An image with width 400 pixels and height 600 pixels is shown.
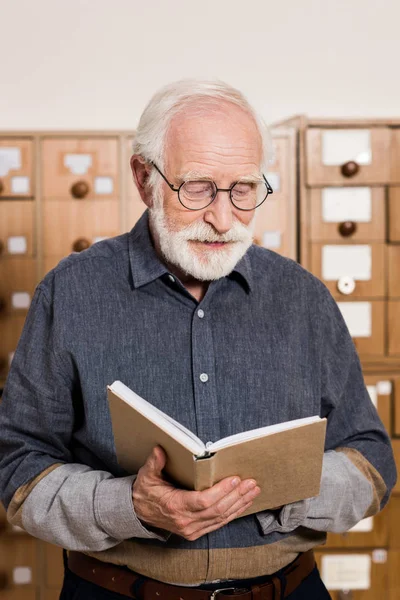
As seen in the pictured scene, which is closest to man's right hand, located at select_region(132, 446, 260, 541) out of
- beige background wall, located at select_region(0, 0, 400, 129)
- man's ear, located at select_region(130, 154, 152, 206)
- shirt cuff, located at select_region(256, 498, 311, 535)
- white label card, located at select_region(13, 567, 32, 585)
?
shirt cuff, located at select_region(256, 498, 311, 535)

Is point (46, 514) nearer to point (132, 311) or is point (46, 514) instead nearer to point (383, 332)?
point (132, 311)

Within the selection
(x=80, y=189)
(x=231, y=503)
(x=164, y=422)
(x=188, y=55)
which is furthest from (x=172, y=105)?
(x=188, y=55)

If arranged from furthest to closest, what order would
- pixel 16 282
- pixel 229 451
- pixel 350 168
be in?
pixel 16 282 → pixel 350 168 → pixel 229 451

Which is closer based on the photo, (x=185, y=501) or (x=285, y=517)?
(x=185, y=501)

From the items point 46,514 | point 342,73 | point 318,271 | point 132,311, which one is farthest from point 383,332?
point 46,514

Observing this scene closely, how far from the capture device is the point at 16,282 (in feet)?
9.48

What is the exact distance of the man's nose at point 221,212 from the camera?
1.38m

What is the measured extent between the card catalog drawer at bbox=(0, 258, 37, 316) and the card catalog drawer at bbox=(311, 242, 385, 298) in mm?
1017

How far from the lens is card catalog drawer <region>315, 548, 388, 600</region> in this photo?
116 inches

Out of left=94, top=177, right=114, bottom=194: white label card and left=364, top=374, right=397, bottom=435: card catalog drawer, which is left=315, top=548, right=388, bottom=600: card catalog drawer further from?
left=94, top=177, right=114, bottom=194: white label card

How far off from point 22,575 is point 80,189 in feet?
4.72

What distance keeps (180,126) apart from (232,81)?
2.28 metres

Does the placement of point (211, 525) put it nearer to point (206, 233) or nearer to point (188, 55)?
point (206, 233)

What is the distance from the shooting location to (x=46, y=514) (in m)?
1.38
